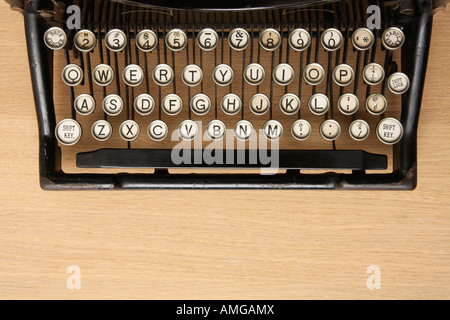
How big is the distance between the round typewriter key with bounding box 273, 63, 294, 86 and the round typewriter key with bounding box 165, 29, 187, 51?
27 cm

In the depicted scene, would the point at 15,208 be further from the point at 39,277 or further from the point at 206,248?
the point at 206,248

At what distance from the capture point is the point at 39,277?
1.43 meters

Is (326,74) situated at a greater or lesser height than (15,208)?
greater

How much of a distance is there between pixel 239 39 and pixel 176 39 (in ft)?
0.57

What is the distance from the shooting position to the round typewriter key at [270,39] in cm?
128

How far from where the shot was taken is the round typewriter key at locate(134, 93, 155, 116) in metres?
1.30

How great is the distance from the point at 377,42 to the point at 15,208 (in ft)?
3.98

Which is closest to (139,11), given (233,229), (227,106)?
(227,106)

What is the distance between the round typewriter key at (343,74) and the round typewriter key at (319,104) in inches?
2.3

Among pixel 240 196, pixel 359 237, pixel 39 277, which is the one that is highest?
pixel 240 196

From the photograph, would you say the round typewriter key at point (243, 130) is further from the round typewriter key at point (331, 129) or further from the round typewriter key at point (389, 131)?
the round typewriter key at point (389, 131)

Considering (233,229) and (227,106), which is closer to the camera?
(227,106)

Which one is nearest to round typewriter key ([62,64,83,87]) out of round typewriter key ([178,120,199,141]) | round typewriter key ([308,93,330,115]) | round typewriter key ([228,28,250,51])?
round typewriter key ([178,120,199,141])

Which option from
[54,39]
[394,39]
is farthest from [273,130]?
[54,39]
